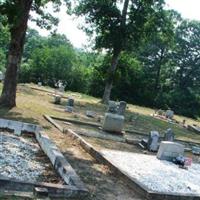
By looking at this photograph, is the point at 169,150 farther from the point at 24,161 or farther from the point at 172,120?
the point at 172,120

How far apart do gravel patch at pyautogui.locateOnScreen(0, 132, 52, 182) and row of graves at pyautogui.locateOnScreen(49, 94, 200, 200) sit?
5.95 ft

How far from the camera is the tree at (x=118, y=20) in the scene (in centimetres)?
2988

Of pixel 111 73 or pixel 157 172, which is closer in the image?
pixel 157 172

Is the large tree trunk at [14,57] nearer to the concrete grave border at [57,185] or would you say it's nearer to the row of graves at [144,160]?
the row of graves at [144,160]

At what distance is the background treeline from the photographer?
44.5 m

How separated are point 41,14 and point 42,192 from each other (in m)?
13.5

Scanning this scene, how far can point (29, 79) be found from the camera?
44.6 meters

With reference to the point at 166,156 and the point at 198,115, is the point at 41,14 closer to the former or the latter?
the point at 166,156

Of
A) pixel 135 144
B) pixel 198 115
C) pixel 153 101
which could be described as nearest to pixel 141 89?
pixel 153 101

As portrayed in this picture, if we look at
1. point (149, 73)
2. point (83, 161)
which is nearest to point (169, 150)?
point (83, 161)

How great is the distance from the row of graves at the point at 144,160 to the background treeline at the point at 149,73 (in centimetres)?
2216

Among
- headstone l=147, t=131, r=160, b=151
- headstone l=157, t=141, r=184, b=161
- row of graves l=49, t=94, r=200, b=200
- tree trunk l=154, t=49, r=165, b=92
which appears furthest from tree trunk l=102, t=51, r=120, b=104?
tree trunk l=154, t=49, r=165, b=92

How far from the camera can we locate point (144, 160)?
12078 mm

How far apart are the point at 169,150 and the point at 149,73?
39204 mm
